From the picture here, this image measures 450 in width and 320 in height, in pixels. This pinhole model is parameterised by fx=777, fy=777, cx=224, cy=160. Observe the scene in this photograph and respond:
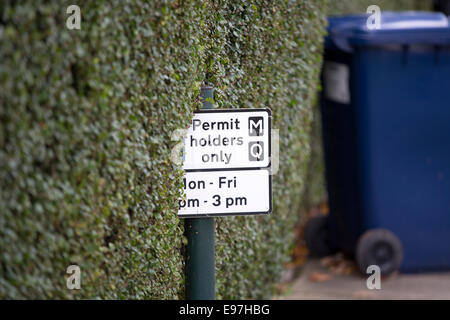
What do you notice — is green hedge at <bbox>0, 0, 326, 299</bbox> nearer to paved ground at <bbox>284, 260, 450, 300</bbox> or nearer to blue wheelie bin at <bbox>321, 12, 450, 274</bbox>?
paved ground at <bbox>284, 260, 450, 300</bbox>

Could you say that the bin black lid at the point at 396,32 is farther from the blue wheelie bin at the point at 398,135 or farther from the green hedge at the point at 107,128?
the green hedge at the point at 107,128

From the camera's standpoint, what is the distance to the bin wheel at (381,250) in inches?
249

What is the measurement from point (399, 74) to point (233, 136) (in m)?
3.36

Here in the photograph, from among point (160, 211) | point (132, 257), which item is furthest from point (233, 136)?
point (132, 257)

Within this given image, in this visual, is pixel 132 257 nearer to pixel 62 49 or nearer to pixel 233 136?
pixel 233 136

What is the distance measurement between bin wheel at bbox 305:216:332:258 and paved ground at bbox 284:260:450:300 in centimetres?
52

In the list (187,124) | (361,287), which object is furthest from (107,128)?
(361,287)

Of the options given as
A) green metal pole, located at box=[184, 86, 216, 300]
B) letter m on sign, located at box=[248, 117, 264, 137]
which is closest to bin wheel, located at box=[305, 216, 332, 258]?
green metal pole, located at box=[184, 86, 216, 300]

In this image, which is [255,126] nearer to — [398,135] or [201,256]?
[201,256]

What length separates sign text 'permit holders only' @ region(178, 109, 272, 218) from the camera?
10.5 feet

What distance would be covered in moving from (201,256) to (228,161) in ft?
1.39

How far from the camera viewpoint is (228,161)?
3215mm

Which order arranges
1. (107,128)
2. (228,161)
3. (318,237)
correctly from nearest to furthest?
1. (107,128)
2. (228,161)
3. (318,237)
